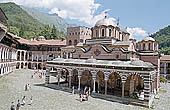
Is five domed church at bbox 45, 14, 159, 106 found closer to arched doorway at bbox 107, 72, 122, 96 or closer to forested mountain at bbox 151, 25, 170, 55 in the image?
arched doorway at bbox 107, 72, 122, 96

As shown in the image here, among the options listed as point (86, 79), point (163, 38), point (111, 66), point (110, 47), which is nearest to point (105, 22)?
point (110, 47)

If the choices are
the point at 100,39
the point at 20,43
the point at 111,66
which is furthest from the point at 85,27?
the point at 111,66

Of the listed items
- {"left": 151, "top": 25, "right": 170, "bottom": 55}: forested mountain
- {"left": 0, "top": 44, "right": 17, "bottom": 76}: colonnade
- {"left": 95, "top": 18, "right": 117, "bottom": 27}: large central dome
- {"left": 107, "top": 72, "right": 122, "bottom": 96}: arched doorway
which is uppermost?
{"left": 151, "top": 25, "right": 170, "bottom": 55}: forested mountain

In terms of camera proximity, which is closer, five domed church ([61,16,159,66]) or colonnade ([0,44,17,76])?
five domed church ([61,16,159,66])

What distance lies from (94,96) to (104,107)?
16.0ft

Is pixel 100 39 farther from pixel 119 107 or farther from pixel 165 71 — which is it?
pixel 165 71

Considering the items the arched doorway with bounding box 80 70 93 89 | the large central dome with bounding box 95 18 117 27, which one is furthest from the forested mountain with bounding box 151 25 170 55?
the arched doorway with bounding box 80 70 93 89

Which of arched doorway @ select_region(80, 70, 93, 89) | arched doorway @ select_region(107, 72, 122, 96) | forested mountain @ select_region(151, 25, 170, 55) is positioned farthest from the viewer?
forested mountain @ select_region(151, 25, 170, 55)

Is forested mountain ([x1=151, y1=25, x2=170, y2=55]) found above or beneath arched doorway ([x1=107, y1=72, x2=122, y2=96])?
above

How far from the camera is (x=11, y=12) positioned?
177500 mm

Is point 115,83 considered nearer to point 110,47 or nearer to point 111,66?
point 111,66

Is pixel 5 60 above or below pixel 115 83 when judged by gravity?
above

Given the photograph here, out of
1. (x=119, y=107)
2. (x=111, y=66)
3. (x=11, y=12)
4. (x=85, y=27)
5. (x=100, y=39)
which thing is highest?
(x=11, y=12)

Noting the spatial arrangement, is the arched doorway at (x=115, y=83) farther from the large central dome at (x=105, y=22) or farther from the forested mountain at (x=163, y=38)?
the forested mountain at (x=163, y=38)
